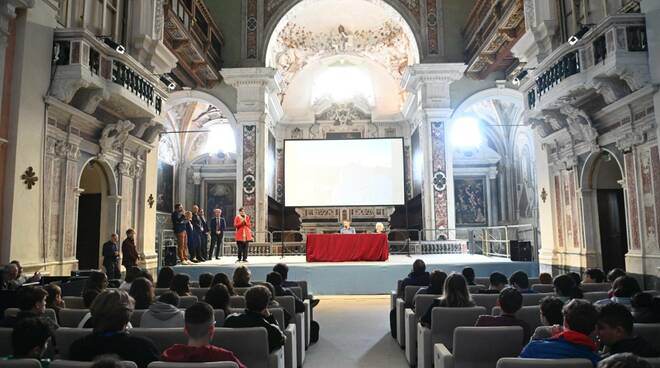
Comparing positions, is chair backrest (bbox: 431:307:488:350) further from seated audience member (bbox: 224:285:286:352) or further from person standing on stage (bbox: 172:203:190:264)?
person standing on stage (bbox: 172:203:190:264)

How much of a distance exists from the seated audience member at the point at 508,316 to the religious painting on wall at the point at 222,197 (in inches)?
756

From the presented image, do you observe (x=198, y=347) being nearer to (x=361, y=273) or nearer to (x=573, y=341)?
(x=573, y=341)

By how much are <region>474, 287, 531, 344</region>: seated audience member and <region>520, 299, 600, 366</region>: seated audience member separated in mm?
638

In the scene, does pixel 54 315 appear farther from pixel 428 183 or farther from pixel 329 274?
pixel 428 183

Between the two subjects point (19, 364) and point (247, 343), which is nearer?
point (19, 364)

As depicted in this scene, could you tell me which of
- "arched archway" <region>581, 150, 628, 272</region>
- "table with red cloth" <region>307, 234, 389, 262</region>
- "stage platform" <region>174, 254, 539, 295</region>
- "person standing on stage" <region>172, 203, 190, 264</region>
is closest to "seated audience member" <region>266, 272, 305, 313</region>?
"stage platform" <region>174, 254, 539, 295</region>

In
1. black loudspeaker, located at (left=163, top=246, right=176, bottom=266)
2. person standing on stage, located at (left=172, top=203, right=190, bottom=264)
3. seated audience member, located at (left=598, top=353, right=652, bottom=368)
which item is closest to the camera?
seated audience member, located at (left=598, top=353, right=652, bottom=368)

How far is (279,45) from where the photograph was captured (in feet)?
61.2

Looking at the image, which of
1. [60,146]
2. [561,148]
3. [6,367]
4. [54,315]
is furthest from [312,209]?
[6,367]

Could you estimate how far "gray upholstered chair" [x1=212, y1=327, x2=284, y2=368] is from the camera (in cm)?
311

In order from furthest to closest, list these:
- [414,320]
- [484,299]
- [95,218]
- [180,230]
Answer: [180,230] → [95,218] → [414,320] → [484,299]

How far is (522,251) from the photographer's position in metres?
11.3

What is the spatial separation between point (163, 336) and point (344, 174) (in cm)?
1589

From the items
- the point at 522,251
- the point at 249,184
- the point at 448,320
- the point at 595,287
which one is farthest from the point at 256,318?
the point at 249,184
